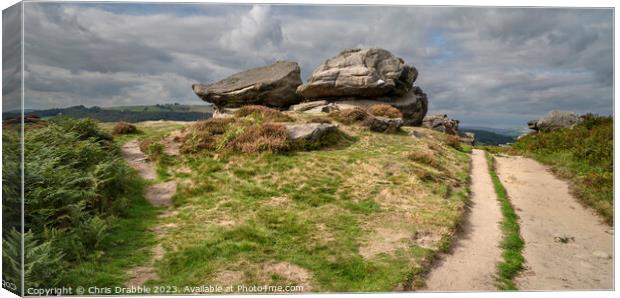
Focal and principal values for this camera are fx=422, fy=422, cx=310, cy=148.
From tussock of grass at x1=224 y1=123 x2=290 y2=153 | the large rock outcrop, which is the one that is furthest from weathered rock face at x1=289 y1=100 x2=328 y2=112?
tussock of grass at x1=224 y1=123 x2=290 y2=153

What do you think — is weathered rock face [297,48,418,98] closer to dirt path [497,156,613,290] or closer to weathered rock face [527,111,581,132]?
weathered rock face [527,111,581,132]

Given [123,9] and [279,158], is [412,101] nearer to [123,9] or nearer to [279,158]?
[279,158]

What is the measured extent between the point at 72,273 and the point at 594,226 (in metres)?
12.4

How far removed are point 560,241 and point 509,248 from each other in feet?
4.31

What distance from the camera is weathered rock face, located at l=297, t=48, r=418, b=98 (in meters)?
38.0

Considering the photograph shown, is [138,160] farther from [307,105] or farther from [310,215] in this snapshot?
[307,105]

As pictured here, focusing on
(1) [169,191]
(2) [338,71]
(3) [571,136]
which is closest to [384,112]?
(2) [338,71]

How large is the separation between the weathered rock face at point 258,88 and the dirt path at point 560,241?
1063 inches

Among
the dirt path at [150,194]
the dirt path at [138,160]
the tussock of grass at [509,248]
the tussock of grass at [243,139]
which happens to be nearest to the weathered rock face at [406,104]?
the tussock of grass at [243,139]

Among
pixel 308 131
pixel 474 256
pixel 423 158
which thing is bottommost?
pixel 474 256


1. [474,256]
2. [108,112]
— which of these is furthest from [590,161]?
[108,112]

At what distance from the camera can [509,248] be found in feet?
34.7

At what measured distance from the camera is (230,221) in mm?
12180

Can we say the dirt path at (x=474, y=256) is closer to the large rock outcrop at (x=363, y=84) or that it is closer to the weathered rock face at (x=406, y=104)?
the large rock outcrop at (x=363, y=84)
